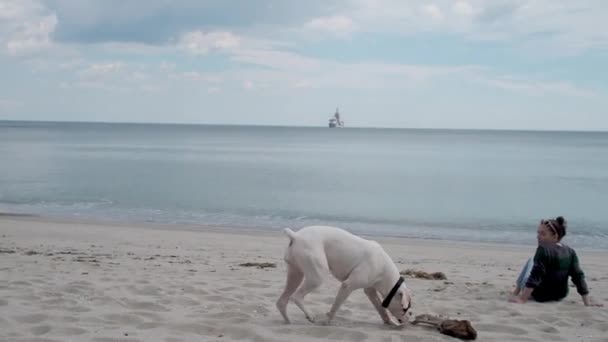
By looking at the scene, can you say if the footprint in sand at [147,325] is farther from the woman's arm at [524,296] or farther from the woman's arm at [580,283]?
the woman's arm at [580,283]

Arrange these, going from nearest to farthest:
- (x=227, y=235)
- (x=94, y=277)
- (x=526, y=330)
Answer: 1. (x=526, y=330)
2. (x=94, y=277)
3. (x=227, y=235)

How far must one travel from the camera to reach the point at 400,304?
18.5 ft

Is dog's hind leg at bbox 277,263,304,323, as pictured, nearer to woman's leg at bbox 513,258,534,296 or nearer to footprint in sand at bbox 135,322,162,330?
footprint in sand at bbox 135,322,162,330

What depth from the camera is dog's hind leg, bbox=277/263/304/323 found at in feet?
18.6

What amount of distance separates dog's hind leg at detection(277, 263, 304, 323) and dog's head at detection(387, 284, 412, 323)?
87 centimetres

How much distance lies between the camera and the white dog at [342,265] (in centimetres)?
538

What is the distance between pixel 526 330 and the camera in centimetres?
571

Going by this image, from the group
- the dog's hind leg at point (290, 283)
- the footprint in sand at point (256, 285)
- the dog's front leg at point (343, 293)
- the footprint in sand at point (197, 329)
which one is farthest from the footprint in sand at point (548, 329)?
the footprint in sand at point (256, 285)

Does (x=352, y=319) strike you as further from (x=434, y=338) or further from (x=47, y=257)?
(x=47, y=257)

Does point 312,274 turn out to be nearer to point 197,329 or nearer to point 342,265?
point 342,265

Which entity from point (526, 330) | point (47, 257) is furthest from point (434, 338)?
point (47, 257)

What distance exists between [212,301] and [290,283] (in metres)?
1.28

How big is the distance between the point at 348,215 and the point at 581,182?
22.4 m

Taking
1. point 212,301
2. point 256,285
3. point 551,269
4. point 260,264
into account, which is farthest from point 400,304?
point 260,264
